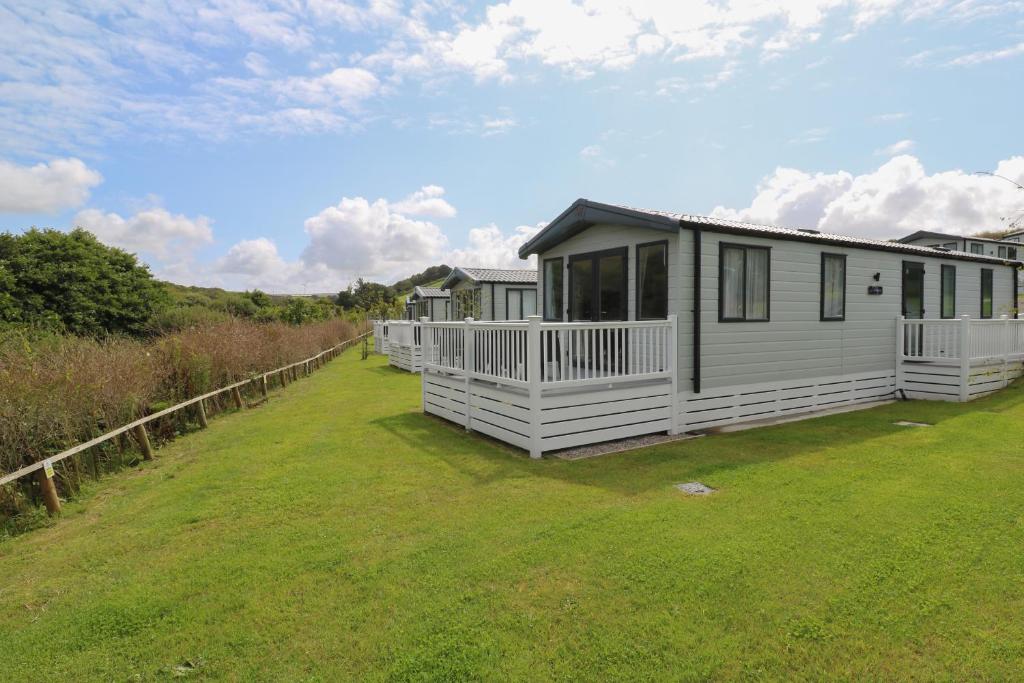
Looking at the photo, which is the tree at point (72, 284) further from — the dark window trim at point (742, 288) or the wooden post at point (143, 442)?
the dark window trim at point (742, 288)

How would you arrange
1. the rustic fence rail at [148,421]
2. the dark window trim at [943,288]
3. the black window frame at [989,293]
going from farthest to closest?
1. the black window frame at [989,293]
2. the dark window trim at [943,288]
3. the rustic fence rail at [148,421]

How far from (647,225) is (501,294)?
11569mm

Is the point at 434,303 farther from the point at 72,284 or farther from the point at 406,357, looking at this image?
the point at 72,284

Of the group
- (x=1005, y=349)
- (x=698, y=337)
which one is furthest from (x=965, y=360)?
(x=698, y=337)

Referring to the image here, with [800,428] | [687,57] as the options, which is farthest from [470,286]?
[800,428]

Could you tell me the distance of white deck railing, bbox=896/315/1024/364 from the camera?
9258 millimetres

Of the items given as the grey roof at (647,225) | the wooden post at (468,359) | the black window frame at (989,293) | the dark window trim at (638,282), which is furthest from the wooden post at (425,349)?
the black window frame at (989,293)

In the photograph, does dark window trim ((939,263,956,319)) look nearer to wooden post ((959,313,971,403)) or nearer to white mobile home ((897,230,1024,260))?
wooden post ((959,313,971,403))

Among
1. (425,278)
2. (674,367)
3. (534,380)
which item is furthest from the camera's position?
(425,278)

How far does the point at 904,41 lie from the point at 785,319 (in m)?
3.75

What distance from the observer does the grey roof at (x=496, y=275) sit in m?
18.3

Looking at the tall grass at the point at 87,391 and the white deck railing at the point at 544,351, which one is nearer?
the tall grass at the point at 87,391

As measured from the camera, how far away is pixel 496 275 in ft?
61.4

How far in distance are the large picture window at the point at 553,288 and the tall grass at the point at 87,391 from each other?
6.25 metres
